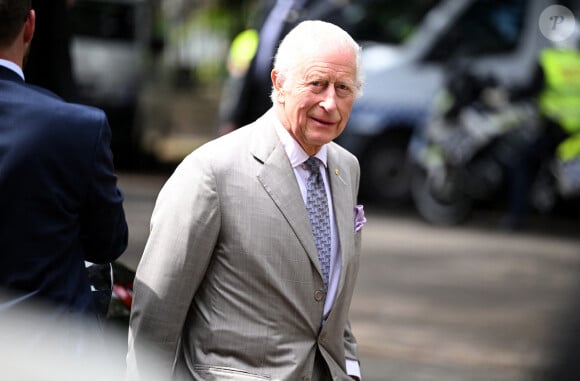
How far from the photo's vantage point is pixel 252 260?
3004mm

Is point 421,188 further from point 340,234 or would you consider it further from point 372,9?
point 340,234

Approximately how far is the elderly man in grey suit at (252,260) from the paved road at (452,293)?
182cm

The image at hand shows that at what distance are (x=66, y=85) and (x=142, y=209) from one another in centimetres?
631

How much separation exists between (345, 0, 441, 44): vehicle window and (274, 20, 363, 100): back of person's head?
33.0 ft

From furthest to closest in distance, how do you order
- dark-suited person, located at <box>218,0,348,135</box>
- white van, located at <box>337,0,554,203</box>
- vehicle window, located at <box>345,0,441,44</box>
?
vehicle window, located at <box>345,0,441,44</box>
white van, located at <box>337,0,554,203</box>
dark-suited person, located at <box>218,0,348,135</box>

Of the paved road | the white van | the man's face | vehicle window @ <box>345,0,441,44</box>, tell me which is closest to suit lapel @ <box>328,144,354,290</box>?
the man's face

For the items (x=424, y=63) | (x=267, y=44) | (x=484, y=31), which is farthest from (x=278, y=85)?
(x=484, y=31)

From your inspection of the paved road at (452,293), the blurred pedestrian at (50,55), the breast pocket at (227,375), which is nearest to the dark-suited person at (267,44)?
the paved road at (452,293)

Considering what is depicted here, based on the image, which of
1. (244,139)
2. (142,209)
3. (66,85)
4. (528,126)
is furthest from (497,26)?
(244,139)

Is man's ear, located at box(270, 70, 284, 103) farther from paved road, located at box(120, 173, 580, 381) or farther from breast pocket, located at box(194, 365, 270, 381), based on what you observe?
paved road, located at box(120, 173, 580, 381)

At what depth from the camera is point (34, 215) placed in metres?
2.82

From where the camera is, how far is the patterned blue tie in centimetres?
311

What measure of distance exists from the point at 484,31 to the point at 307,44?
32.7ft

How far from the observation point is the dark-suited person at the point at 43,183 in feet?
9.20
